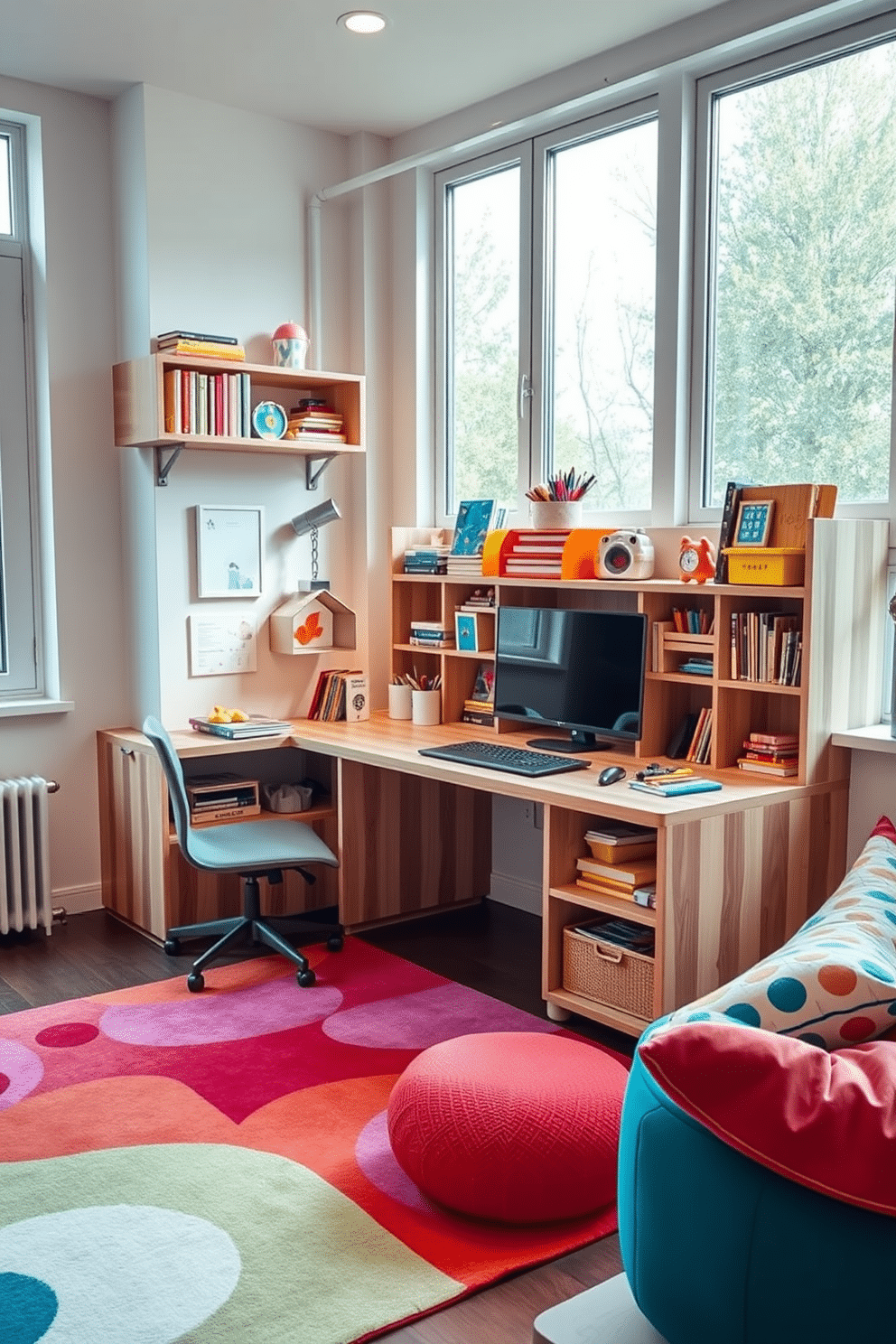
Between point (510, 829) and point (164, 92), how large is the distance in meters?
2.84

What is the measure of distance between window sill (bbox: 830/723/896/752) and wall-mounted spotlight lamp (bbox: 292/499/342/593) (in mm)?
2001

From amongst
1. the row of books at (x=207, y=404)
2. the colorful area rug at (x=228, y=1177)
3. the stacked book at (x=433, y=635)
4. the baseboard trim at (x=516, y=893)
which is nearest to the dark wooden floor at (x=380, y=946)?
the baseboard trim at (x=516, y=893)

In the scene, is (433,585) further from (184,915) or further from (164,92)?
(164,92)

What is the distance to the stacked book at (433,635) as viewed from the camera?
14.2 feet

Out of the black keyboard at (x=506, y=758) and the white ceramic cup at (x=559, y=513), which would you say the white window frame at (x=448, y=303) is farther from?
the black keyboard at (x=506, y=758)

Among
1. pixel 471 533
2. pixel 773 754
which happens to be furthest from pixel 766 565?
pixel 471 533

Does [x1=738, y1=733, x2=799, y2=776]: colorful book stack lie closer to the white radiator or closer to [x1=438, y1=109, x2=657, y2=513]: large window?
[x1=438, y1=109, x2=657, y2=513]: large window

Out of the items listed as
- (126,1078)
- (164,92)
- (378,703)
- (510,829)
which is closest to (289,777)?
(378,703)

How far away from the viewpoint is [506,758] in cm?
359

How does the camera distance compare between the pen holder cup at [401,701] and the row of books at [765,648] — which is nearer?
the row of books at [765,648]

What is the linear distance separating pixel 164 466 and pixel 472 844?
1.74m

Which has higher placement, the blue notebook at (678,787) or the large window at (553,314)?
the large window at (553,314)

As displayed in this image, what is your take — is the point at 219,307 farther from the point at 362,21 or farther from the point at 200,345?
the point at 362,21

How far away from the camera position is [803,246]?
346 centimetres
